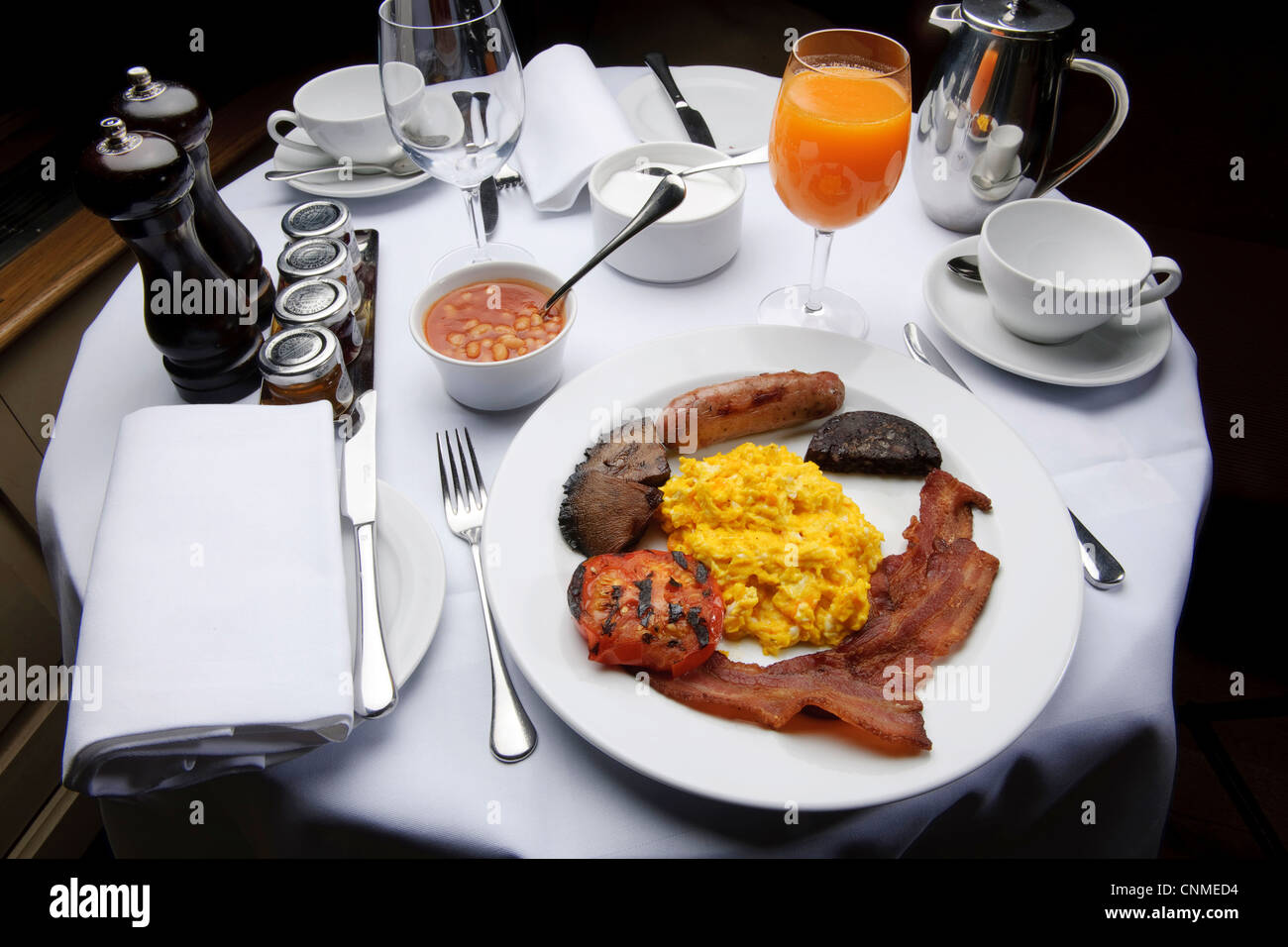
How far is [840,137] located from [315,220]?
954 millimetres

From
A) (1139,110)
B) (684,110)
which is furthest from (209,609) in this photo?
(1139,110)

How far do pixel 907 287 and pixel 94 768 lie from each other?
59.0 inches

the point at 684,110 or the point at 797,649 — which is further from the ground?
the point at 684,110

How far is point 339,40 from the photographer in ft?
10.4

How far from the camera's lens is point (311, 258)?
138 centimetres

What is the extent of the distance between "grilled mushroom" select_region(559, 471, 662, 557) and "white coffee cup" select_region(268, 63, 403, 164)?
1045 millimetres

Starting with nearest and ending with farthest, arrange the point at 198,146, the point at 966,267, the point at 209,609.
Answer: the point at 209,609
the point at 198,146
the point at 966,267

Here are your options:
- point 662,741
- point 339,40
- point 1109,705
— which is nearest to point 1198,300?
point 1109,705

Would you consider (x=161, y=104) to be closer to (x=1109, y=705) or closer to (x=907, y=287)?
(x=907, y=287)

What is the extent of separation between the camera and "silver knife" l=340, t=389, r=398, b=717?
0.92m

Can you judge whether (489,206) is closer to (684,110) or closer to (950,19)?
(684,110)

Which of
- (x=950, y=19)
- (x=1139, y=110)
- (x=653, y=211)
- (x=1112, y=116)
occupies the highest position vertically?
(x=950, y=19)

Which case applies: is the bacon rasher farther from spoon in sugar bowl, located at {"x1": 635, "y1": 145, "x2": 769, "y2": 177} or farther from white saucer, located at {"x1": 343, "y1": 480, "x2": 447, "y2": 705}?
spoon in sugar bowl, located at {"x1": 635, "y1": 145, "x2": 769, "y2": 177}

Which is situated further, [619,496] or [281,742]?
[619,496]
